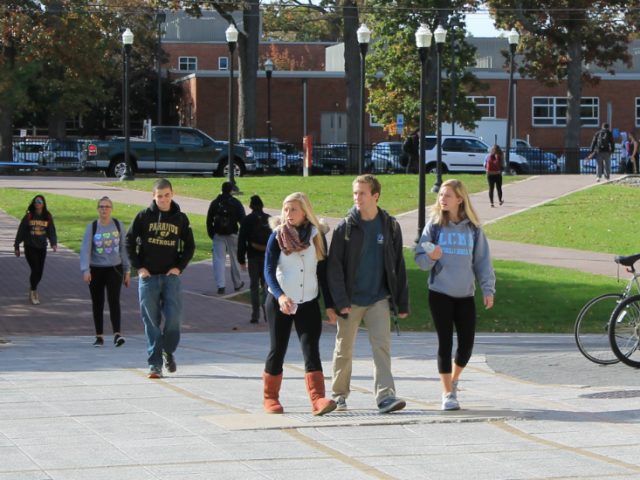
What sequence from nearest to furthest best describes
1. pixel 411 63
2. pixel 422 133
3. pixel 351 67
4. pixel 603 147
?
pixel 422 133, pixel 603 147, pixel 351 67, pixel 411 63

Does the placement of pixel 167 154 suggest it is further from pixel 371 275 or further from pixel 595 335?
pixel 371 275

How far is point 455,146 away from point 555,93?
24123 millimetres

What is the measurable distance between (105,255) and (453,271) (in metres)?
5.55

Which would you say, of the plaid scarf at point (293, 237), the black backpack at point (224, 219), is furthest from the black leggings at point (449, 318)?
the black backpack at point (224, 219)

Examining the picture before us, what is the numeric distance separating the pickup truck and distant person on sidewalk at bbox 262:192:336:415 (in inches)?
1373

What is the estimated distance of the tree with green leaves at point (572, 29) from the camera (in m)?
53.1

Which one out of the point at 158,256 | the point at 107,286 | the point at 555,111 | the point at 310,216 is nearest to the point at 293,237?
Result: the point at 310,216

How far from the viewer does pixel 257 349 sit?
1451 cm

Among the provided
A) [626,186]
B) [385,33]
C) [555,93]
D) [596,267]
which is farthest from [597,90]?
[596,267]

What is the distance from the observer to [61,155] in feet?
161

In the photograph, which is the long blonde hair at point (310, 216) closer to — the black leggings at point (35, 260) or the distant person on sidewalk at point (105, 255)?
the distant person on sidewalk at point (105, 255)

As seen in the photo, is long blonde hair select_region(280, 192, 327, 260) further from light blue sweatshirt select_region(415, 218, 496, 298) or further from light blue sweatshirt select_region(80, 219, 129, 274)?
light blue sweatshirt select_region(80, 219, 129, 274)

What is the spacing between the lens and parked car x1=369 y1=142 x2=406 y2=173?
48562 millimetres

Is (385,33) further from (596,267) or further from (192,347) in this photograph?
(192,347)
